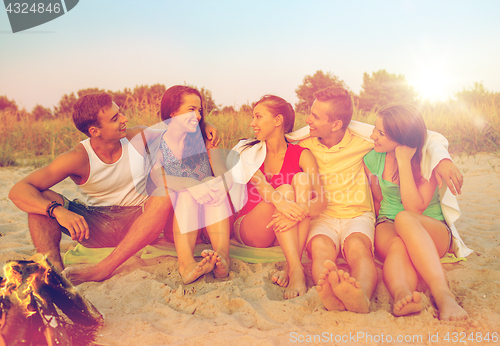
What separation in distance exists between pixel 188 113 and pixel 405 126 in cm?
163

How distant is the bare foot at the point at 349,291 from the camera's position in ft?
5.87

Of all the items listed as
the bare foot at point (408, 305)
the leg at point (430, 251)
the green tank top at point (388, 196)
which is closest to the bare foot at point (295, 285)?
the bare foot at point (408, 305)

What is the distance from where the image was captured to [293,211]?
241cm

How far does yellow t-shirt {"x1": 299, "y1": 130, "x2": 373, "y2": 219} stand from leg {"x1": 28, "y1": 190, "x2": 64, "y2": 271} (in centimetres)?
209

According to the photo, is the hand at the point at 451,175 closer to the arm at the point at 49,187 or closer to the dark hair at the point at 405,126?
the dark hair at the point at 405,126

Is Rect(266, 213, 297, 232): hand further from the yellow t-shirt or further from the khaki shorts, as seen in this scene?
the yellow t-shirt

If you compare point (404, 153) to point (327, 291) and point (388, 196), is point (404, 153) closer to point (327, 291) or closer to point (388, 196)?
point (388, 196)

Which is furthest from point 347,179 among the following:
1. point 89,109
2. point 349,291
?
point 89,109

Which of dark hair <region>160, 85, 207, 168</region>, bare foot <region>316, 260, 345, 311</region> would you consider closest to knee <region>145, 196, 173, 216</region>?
dark hair <region>160, 85, 207, 168</region>

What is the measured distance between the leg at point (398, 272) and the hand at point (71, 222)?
2.08m

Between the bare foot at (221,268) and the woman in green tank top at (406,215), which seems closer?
the woman in green tank top at (406,215)

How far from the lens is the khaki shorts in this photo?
2461mm

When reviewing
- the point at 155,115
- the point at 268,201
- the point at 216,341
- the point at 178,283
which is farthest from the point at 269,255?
the point at 155,115

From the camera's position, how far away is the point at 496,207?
157 inches
